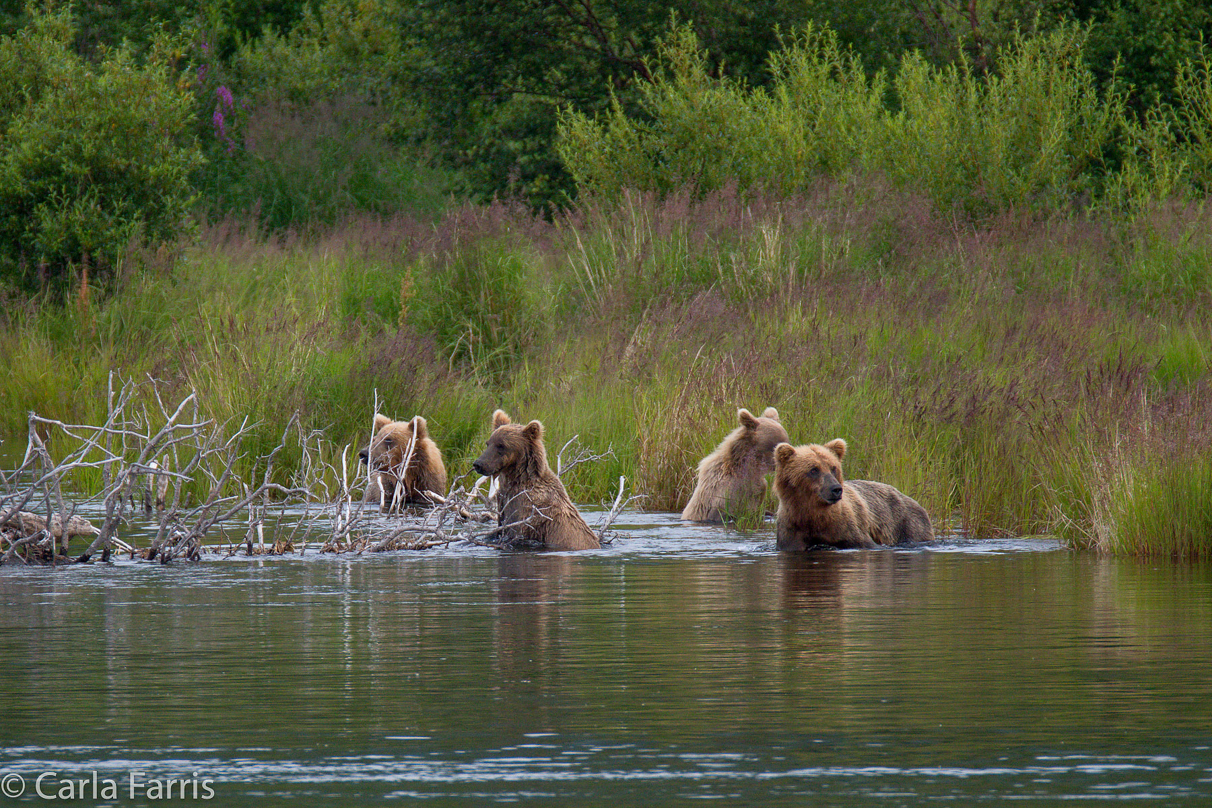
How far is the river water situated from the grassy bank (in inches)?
84.5

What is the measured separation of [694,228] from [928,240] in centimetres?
262

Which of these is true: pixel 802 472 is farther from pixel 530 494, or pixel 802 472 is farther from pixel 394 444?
pixel 394 444

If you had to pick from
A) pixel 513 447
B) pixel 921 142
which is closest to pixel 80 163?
pixel 513 447

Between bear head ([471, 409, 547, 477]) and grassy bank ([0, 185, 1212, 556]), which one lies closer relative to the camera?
bear head ([471, 409, 547, 477])

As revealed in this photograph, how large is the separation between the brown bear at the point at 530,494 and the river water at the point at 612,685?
4.70 ft

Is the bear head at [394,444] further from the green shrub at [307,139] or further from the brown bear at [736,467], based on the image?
the green shrub at [307,139]

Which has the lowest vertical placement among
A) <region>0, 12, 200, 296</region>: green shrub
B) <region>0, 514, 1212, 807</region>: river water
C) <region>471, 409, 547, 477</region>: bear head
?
<region>0, 514, 1212, 807</region>: river water

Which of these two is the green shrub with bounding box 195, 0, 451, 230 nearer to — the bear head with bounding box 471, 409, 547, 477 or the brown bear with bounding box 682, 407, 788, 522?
the brown bear with bounding box 682, 407, 788, 522

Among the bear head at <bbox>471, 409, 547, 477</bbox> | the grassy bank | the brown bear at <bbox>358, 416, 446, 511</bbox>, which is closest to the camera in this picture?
the bear head at <bbox>471, 409, 547, 477</bbox>

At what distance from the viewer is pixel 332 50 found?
41.1 metres

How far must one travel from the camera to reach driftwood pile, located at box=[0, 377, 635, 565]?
405 inches

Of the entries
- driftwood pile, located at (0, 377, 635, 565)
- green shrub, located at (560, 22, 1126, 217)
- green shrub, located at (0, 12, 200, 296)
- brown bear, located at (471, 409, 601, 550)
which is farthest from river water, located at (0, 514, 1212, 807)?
green shrub, located at (560, 22, 1126, 217)

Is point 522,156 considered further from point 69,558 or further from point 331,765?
point 331,765

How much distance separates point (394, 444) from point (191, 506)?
66.0 inches
